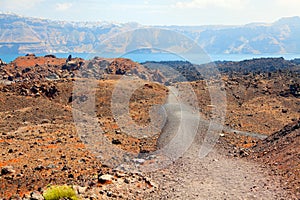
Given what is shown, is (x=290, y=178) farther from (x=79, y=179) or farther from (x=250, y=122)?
(x=250, y=122)

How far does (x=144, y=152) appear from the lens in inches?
753

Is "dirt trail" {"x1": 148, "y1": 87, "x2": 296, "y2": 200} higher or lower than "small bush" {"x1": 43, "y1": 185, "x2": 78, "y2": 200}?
lower

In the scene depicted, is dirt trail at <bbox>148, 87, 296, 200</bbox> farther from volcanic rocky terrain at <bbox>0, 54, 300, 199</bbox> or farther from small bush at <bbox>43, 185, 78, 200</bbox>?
small bush at <bbox>43, 185, 78, 200</bbox>

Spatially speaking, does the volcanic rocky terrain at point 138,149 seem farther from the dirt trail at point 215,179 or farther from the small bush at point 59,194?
the small bush at point 59,194

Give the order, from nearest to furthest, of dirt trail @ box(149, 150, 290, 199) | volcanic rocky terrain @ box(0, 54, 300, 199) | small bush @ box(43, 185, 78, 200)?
small bush @ box(43, 185, 78, 200) → dirt trail @ box(149, 150, 290, 199) → volcanic rocky terrain @ box(0, 54, 300, 199)

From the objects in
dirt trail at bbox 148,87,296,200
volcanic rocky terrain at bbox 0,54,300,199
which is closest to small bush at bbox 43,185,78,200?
volcanic rocky terrain at bbox 0,54,300,199

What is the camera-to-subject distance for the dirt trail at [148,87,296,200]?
482 inches

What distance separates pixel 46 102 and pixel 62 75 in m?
29.3

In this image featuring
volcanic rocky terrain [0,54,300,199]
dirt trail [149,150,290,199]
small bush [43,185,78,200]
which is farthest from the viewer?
volcanic rocky terrain [0,54,300,199]

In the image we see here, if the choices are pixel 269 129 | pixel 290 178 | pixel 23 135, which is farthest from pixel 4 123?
pixel 269 129

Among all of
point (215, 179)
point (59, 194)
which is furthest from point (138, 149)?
point (59, 194)

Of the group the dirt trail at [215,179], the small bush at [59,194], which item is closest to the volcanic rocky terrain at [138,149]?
the dirt trail at [215,179]

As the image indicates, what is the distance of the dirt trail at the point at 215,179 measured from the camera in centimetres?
1223

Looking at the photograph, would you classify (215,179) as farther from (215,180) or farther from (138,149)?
(138,149)
